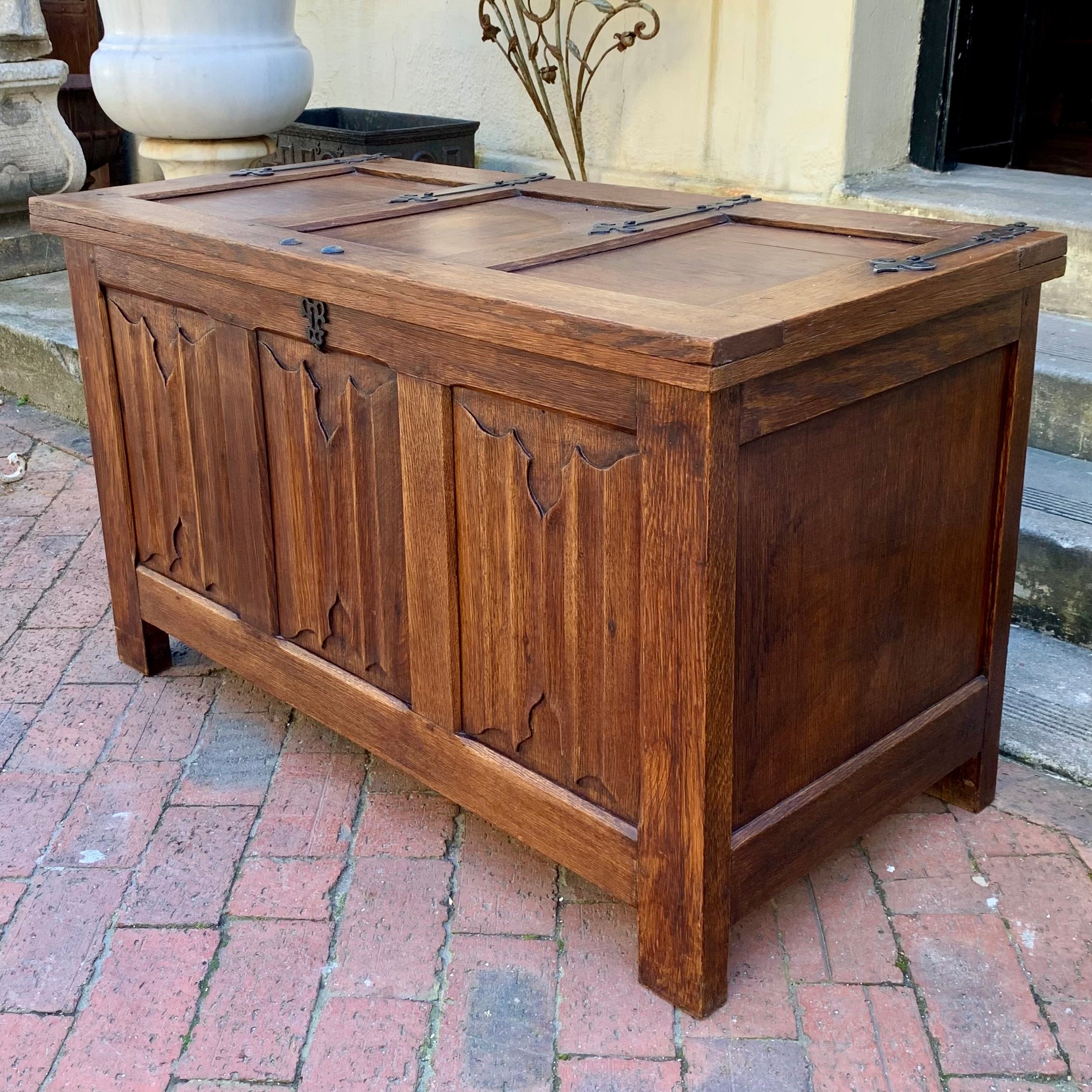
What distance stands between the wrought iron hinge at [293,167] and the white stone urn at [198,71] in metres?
0.65

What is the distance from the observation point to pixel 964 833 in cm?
225

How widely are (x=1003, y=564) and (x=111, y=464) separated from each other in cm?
174

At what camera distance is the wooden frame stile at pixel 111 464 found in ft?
8.50

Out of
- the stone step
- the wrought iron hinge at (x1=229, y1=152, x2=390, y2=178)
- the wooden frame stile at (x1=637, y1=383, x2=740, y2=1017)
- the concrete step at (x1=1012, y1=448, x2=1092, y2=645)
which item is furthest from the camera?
the stone step

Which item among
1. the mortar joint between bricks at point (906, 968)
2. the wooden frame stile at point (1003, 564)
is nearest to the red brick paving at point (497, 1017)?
the mortar joint between bricks at point (906, 968)

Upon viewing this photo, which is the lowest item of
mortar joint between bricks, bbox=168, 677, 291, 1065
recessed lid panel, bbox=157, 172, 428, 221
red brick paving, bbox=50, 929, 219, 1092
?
red brick paving, bbox=50, 929, 219, 1092

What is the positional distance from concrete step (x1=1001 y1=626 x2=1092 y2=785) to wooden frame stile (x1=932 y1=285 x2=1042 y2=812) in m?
0.08

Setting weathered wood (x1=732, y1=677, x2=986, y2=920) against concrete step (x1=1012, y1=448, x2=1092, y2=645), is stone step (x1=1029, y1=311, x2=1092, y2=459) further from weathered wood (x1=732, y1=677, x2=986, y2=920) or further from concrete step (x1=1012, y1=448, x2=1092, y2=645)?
weathered wood (x1=732, y1=677, x2=986, y2=920)

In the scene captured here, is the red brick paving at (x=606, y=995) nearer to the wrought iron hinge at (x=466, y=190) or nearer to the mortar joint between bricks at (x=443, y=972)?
the mortar joint between bricks at (x=443, y=972)

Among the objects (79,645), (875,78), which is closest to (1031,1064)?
(79,645)

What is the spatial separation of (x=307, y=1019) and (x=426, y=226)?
130 centimetres

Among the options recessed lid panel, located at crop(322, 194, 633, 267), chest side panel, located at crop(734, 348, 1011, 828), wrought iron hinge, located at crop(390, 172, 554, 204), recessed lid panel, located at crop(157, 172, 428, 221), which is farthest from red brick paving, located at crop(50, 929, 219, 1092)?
wrought iron hinge, located at crop(390, 172, 554, 204)

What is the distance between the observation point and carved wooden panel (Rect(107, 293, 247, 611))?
2.40 m

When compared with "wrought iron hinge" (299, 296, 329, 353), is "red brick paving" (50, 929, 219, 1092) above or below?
below
